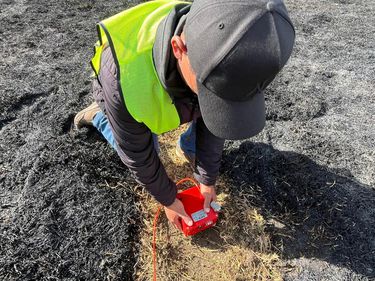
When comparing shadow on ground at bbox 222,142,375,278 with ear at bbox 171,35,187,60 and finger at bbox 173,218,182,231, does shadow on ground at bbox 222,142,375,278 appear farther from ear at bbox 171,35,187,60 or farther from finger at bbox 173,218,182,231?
ear at bbox 171,35,187,60

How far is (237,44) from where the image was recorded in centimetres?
95

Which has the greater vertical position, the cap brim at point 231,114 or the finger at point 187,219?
the cap brim at point 231,114

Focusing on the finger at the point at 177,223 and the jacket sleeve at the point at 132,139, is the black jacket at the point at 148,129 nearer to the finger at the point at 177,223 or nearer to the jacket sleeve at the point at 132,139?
the jacket sleeve at the point at 132,139

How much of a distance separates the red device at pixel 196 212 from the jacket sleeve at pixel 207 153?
100 millimetres

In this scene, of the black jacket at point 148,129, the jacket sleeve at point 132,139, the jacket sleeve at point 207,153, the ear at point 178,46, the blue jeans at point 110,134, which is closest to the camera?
the ear at point 178,46

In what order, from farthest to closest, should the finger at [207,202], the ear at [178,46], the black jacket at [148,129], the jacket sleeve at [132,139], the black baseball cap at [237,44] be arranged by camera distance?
the finger at [207,202] < the jacket sleeve at [132,139] < the black jacket at [148,129] < the ear at [178,46] < the black baseball cap at [237,44]

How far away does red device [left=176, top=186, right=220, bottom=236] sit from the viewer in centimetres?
194

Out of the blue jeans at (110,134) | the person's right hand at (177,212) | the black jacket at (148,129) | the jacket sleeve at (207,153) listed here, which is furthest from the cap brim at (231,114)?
the blue jeans at (110,134)

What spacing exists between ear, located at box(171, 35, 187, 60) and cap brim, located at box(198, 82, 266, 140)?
0.11 m

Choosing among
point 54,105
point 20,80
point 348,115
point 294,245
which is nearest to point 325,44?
point 348,115

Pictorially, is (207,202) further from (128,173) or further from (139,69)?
(139,69)

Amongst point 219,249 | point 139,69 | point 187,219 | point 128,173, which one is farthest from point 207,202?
point 139,69

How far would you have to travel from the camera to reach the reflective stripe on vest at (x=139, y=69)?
1383mm

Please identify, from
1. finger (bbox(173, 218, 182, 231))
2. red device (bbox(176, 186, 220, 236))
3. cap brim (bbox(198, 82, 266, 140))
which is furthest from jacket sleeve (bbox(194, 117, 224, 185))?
cap brim (bbox(198, 82, 266, 140))
